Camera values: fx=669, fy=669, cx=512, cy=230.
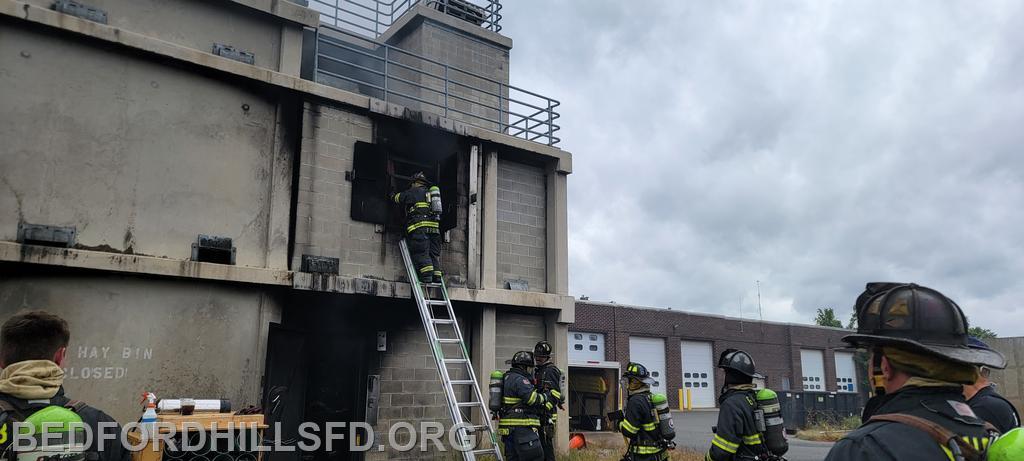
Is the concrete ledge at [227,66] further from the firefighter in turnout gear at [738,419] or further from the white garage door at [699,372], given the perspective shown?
the white garage door at [699,372]

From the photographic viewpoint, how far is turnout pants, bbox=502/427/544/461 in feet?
26.5

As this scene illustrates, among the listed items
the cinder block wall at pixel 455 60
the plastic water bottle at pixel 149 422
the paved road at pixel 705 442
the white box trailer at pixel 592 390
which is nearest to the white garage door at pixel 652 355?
the paved road at pixel 705 442

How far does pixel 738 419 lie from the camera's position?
225 inches

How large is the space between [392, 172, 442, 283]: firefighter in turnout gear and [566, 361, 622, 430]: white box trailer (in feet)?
17.8

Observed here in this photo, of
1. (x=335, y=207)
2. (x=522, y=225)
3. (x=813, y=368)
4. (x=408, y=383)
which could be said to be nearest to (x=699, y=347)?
(x=813, y=368)

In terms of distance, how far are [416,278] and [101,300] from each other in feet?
13.9

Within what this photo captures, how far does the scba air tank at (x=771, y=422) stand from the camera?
19.5 feet

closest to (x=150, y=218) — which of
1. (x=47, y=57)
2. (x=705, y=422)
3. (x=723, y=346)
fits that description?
(x=47, y=57)

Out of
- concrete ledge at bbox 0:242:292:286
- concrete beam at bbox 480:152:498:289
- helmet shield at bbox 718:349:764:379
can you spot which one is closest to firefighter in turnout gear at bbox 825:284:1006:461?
helmet shield at bbox 718:349:764:379

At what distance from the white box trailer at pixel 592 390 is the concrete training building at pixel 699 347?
995 cm

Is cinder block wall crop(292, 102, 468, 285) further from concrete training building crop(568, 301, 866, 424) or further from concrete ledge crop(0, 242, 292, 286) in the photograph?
concrete training building crop(568, 301, 866, 424)

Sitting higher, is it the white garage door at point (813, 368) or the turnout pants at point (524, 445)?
the white garage door at point (813, 368)

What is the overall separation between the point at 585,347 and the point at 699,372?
7.73 m

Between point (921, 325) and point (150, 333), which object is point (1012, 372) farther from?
point (150, 333)
